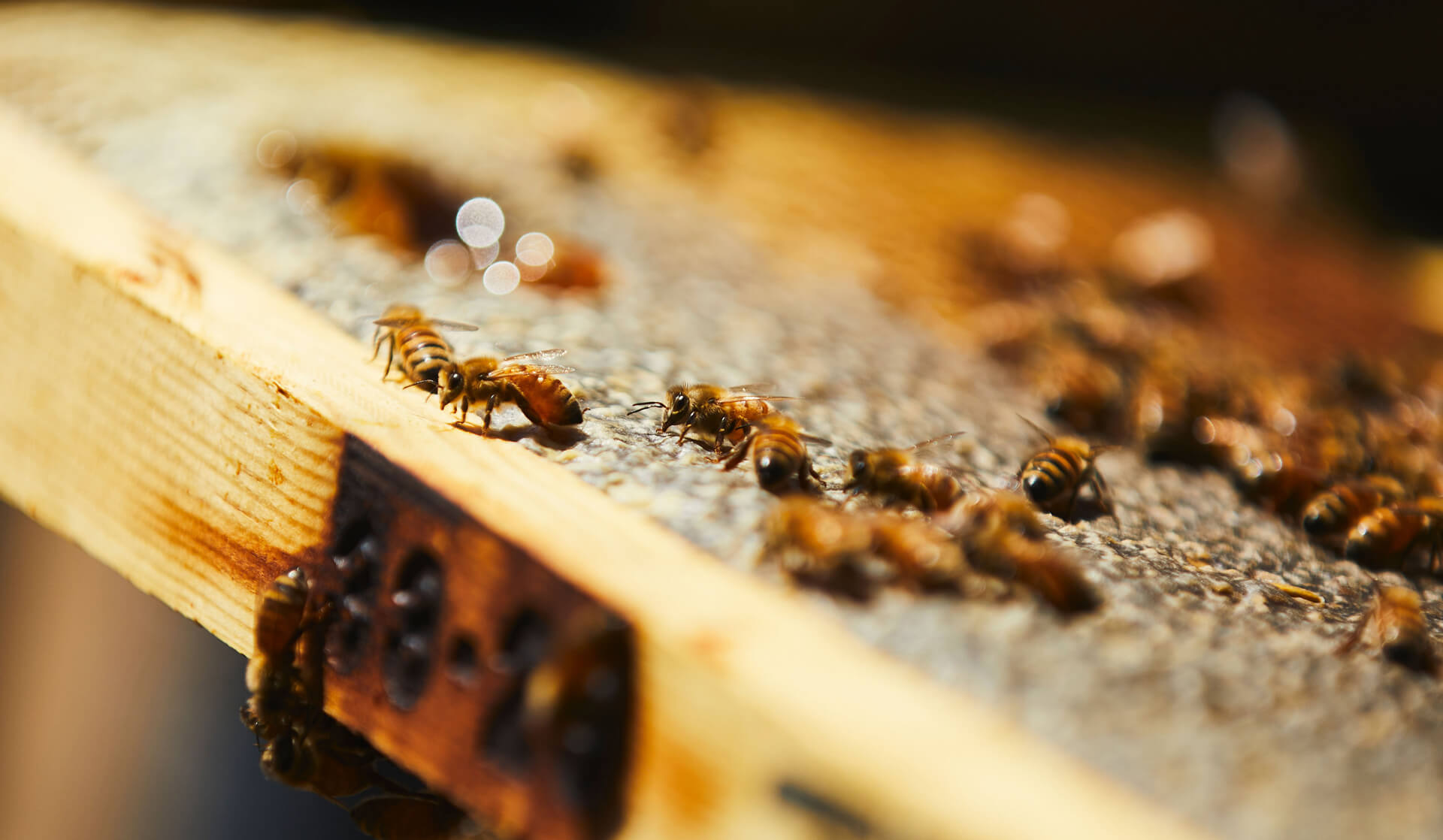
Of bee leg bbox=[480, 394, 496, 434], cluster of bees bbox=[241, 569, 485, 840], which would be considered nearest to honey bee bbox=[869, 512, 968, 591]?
bee leg bbox=[480, 394, 496, 434]

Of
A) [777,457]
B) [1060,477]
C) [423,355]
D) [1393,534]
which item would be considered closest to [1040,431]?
[1060,477]

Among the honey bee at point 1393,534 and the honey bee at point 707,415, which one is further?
the honey bee at point 1393,534

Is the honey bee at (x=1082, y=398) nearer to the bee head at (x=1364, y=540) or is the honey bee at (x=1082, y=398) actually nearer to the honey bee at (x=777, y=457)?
the bee head at (x=1364, y=540)

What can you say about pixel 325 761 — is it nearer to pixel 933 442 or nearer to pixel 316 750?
pixel 316 750

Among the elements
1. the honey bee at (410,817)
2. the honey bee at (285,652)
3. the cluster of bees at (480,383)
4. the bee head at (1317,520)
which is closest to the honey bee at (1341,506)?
the bee head at (1317,520)

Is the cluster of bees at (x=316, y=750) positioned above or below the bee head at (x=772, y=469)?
below

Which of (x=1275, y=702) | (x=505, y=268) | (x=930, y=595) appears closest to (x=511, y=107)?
(x=505, y=268)

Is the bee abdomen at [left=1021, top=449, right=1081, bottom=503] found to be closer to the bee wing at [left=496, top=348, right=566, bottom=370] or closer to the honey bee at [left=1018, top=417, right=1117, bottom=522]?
the honey bee at [left=1018, top=417, right=1117, bottom=522]
